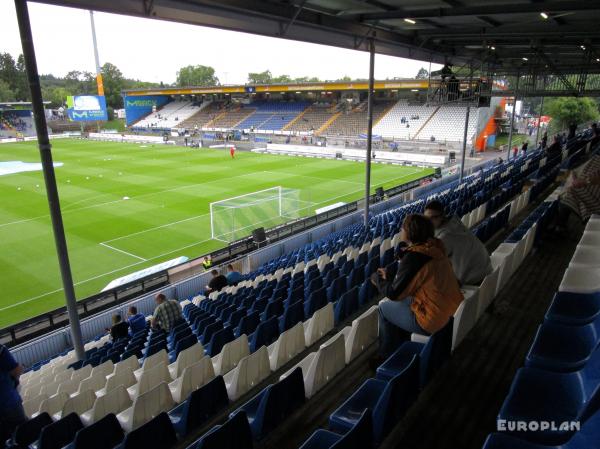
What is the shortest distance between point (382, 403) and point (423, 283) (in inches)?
38.3

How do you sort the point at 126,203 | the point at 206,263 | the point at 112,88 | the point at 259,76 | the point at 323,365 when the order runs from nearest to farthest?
1. the point at 323,365
2. the point at 206,263
3. the point at 126,203
4. the point at 112,88
5. the point at 259,76

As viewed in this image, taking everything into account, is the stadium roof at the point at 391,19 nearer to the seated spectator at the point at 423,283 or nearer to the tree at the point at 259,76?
the seated spectator at the point at 423,283

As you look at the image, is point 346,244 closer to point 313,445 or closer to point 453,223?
point 453,223

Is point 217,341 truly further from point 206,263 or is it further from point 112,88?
point 112,88

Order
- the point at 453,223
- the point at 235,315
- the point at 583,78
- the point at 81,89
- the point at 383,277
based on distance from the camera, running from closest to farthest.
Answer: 1. the point at 383,277
2. the point at 453,223
3. the point at 235,315
4. the point at 583,78
5. the point at 81,89

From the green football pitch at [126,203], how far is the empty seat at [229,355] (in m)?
10.1

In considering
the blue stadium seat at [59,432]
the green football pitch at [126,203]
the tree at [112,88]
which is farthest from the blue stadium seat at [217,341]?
the tree at [112,88]

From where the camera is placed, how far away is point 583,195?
7.30 m

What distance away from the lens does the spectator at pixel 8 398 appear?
406 cm

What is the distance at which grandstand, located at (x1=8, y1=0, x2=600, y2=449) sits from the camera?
274cm

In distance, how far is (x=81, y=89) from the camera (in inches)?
3716

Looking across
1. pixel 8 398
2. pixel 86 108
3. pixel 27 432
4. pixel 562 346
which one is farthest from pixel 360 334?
pixel 86 108

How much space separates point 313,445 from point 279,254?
39.5 ft

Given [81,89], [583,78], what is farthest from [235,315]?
[81,89]
